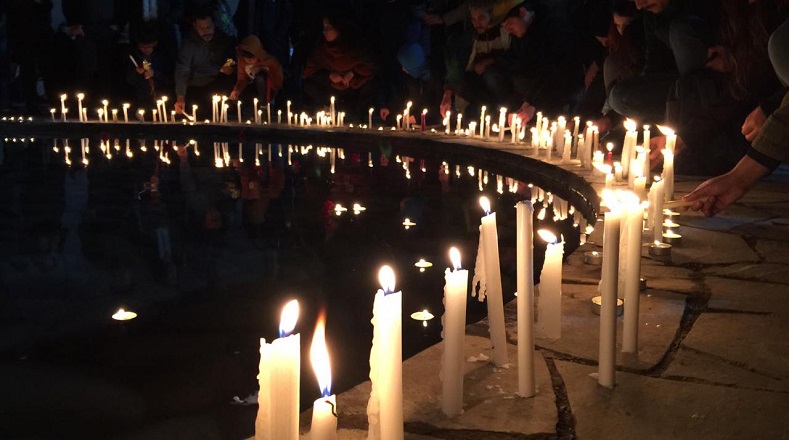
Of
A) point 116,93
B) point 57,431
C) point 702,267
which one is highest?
point 116,93

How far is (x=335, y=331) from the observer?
3115 mm

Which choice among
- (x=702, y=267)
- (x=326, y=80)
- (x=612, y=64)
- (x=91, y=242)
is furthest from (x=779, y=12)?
(x=326, y=80)

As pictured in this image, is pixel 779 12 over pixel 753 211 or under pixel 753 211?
over

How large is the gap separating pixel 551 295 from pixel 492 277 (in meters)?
0.36

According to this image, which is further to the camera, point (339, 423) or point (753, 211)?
point (753, 211)

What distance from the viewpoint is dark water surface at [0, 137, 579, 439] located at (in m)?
2.59

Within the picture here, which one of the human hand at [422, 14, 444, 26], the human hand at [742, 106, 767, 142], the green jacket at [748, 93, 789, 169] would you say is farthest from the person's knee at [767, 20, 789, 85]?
the human hand at [422, 14, 444, 26]

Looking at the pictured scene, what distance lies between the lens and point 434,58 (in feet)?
36.6

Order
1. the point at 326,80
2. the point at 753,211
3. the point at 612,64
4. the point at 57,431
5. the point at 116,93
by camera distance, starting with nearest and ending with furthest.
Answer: the point at 57,431 < the point at 753,211 < the point at 612,64 < the point at 326,80 < the point at 116,93

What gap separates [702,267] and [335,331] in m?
1.53

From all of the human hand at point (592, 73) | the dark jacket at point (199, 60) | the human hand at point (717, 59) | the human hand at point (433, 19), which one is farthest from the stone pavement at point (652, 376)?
the dark jacket at point (199, 60)

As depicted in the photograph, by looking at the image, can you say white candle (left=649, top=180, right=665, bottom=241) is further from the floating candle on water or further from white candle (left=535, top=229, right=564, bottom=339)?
white candle (left=535, top=229, right=564, bottom=339)

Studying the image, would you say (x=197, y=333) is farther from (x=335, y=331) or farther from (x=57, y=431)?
(x=57, y=431)

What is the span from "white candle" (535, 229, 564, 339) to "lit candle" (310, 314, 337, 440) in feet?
3.65
